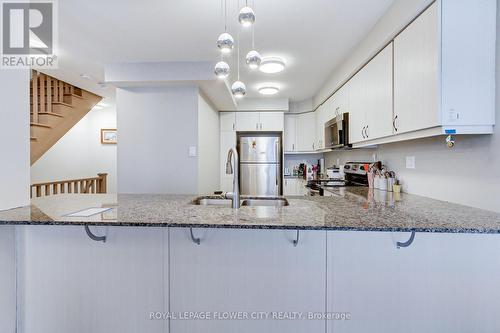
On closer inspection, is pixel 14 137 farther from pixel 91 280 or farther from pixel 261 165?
pixel 261 165

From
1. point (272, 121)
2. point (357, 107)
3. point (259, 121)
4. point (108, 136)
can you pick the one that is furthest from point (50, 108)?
point (357, 107)

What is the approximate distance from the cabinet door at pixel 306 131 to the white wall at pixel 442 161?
215 centimetres

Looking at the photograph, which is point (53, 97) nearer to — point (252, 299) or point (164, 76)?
point (164, 76)

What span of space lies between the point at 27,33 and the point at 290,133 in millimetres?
3863

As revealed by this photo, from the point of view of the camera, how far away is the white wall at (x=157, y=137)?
3.20m

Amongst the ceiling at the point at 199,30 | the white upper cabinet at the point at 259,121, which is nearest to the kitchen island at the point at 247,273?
the ceiling at the point at 199,30

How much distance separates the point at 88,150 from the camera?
217 inches

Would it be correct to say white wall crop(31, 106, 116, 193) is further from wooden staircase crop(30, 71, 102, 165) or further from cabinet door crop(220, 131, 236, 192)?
cabinet door crop(220, 131, 236, 192)

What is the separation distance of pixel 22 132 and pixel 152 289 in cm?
117

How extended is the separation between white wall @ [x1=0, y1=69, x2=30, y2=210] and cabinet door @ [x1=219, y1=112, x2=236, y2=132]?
3322mm

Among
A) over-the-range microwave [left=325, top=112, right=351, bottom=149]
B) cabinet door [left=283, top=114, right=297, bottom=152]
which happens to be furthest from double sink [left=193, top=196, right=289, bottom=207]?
cabinet door [left=283, top=114, right=297, bottom=152]

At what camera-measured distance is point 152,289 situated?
132cm

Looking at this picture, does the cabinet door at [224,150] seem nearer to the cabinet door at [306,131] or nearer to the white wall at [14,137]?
the cabinet door at [306,131]

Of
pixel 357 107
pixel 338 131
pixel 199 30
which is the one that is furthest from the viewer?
pixel 338 131
